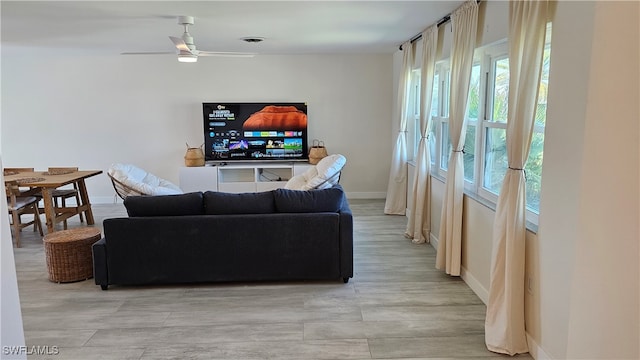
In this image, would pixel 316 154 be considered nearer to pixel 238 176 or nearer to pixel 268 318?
pixel 238 176

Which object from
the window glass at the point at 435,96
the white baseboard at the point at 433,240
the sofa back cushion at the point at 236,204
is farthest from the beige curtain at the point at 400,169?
the sofa back cushion at the point at 236,204

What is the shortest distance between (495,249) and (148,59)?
601cm

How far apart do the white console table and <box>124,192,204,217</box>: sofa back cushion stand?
3107mm

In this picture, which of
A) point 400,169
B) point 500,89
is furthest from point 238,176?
point 500,89

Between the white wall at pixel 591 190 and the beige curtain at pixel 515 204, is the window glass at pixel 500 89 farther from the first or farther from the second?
the white wall at pixel 591 190

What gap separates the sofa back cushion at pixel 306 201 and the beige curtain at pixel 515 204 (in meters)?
1.39

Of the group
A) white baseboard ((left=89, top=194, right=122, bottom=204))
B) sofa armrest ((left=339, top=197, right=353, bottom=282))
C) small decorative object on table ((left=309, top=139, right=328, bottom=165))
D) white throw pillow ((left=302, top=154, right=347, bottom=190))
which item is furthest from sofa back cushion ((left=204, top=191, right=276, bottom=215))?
white baseboard ((left=89, top=194, right=122, bottom=204))

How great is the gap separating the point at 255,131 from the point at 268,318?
14.0ft

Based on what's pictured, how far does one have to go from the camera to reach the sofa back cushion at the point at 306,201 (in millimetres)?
3746

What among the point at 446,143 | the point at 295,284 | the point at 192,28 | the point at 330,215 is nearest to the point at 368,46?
the point at 446,143

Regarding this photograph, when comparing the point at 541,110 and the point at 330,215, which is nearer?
the point at 541,110

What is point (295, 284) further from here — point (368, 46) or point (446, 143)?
point (368, 46)

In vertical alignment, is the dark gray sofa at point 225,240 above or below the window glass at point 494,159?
below

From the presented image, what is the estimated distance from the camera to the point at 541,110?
287cm
